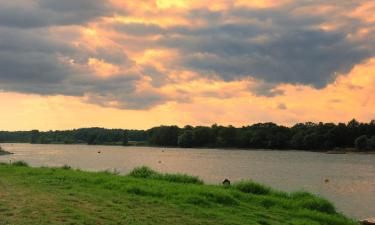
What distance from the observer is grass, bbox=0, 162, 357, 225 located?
490 inches

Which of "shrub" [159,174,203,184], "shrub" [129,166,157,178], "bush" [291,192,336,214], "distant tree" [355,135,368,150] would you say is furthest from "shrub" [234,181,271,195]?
"distant tree" [355,135,368,150]

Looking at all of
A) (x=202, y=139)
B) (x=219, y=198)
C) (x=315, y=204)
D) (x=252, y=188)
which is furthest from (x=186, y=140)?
(x=219, y=198)

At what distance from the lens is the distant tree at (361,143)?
129m

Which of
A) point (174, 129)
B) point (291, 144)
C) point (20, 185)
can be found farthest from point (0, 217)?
point (174, 129)

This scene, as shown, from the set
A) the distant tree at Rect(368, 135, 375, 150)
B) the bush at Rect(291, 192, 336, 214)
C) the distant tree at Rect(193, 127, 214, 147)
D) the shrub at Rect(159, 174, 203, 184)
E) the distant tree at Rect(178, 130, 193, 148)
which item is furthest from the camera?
the distant tree at Rect(193, 127, 214, 147)

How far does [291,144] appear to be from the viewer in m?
146

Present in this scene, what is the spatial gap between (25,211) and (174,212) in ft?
13.7

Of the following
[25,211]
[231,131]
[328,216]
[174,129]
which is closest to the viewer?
[25,211]

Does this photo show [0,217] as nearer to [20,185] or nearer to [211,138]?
[20,185]

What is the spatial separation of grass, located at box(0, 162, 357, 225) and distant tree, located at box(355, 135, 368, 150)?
376ft

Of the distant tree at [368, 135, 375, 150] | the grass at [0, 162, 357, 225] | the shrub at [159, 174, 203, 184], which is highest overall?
the distant tree at [368, 135, 375, 150]

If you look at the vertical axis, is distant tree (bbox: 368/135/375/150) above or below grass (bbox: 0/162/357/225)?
above

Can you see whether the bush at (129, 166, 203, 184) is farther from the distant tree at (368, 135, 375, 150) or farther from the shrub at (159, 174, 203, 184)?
the distant tree at (368, 135, 375, 150)

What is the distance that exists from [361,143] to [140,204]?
124m
